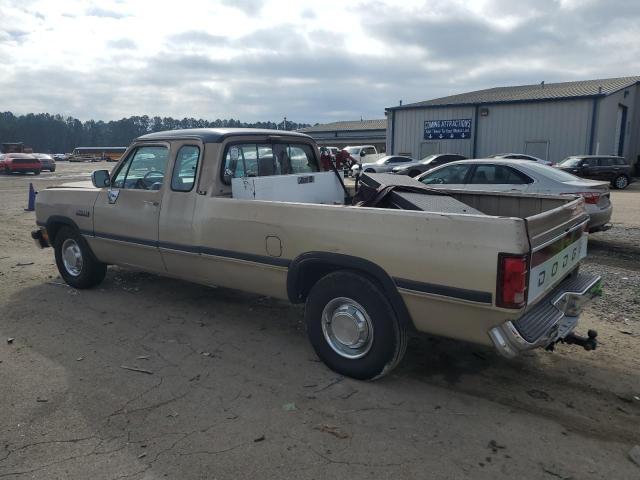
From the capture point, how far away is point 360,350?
3.86 meters

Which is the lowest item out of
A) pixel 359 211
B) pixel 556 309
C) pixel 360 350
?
pixel 360 350

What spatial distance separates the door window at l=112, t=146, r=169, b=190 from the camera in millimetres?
5254

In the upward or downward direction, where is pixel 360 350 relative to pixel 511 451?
upward

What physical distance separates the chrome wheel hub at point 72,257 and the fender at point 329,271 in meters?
3.46

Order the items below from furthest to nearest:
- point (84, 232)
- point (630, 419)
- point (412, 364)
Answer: point (84, 232)
point (412, 364)
point (630, 419)

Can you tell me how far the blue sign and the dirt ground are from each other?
87.6 ft

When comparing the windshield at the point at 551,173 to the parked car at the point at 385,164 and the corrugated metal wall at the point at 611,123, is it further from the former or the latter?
the corrugated metal wall at the point at 611,123

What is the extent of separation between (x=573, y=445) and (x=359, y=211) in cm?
196

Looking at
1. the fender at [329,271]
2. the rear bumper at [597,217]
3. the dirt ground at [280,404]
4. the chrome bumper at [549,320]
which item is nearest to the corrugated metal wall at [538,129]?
the rear bumper at [597,217]

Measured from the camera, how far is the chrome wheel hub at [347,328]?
376 centimetres

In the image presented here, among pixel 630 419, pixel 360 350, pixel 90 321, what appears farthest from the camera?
pixel 90 321

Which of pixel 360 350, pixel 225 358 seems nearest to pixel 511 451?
pixel 360 350

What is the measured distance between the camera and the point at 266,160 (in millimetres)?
5320

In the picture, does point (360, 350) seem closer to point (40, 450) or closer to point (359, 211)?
point (359, 211)
